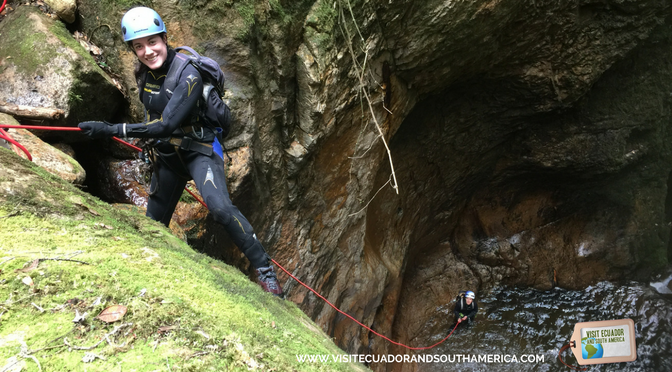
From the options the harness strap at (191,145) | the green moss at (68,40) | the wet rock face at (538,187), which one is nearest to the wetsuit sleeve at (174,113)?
the harness strap at (191,145)

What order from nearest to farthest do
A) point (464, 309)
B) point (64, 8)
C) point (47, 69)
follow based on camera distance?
point (47, 69) < point (64, 8) < point (464, 309)

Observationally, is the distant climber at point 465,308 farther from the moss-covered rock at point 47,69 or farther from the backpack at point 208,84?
the moss-covered rock at point 47,69

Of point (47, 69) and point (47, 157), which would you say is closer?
point (47, 157)

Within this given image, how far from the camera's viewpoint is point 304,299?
518 cm

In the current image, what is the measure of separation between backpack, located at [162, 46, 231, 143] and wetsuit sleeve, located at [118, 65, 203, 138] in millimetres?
83

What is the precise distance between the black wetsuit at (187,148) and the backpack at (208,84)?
0.16 ft

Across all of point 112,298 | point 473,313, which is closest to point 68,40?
point 112,298

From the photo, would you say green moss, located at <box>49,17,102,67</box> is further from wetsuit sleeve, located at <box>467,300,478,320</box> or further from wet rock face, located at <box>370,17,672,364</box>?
wetsuit sleeve, located at <box>467,300,478,320</box>

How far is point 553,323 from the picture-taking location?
9.08 metres

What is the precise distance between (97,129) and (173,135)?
484 millimetres

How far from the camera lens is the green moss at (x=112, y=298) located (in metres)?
1.35

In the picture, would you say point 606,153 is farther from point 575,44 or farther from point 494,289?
point 494,289

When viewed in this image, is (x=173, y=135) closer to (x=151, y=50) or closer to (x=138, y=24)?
(x=151, y=50)

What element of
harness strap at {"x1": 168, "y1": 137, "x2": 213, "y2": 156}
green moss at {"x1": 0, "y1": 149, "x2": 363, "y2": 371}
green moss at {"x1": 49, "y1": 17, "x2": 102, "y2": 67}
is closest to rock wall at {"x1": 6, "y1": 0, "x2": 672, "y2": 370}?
green moss at {"x1": 49, "y1": 17, "x2": 102, "y2": 67}
